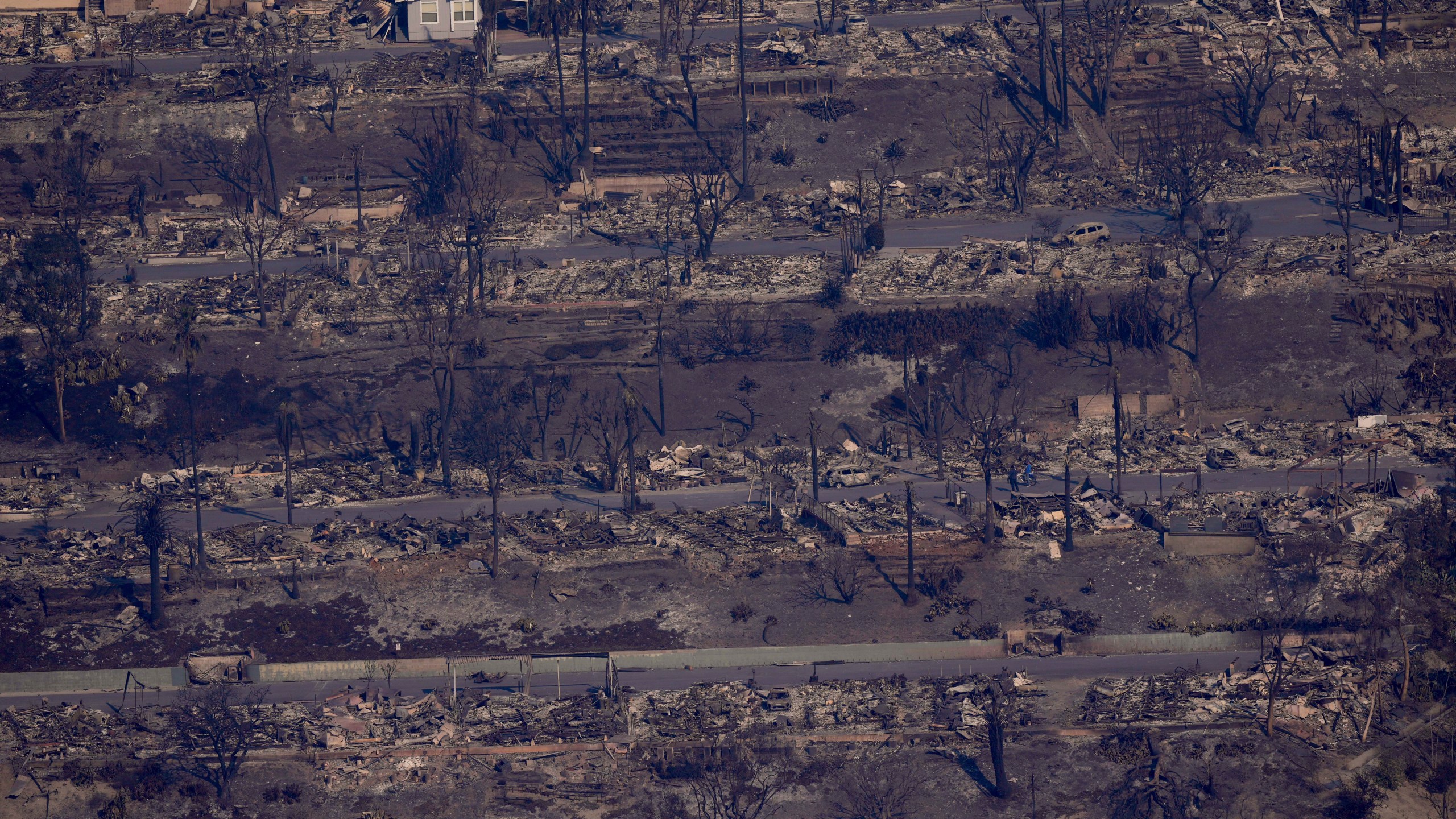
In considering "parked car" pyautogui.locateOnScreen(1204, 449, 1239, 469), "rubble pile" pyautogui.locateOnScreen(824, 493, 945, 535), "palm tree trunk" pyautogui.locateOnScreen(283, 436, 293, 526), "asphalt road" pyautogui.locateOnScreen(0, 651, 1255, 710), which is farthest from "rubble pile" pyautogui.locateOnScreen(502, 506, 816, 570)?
"parked car" pyautogui.locateOnScreen(1204, 449, 1239, 469)

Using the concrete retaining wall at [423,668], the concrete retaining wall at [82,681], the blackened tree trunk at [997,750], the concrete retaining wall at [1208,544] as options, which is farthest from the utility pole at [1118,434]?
the concrete retaining wall at [82,681]

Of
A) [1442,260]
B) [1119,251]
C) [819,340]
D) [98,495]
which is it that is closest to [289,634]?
[98,495]

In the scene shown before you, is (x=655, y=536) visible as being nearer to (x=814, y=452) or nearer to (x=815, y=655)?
(x=814, y=452)

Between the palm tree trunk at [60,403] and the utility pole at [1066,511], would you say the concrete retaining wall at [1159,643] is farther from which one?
the palm tree trunk at [60,403]

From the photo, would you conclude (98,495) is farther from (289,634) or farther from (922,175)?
(922,175)

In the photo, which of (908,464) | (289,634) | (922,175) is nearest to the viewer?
(289,634)
